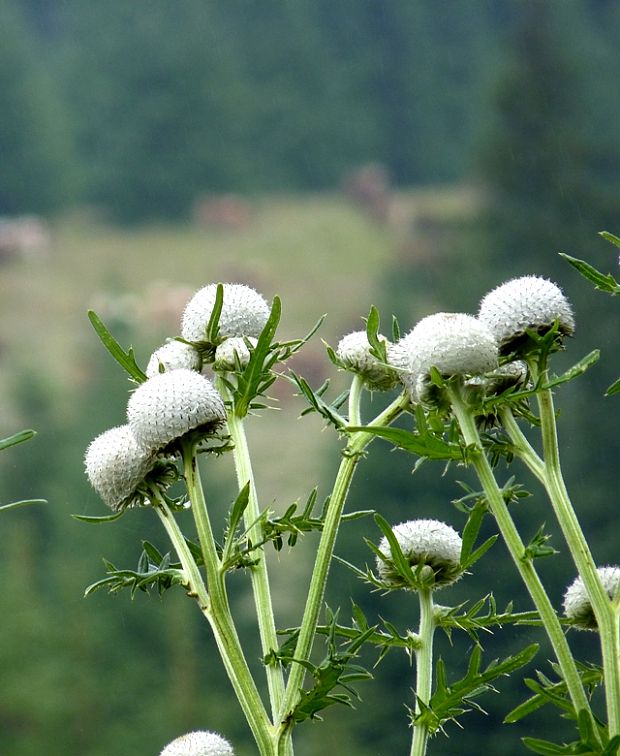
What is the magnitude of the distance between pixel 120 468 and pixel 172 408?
133 mm

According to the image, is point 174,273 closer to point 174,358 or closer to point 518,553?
point 174,358

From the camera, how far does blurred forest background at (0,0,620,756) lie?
2408 centimetres

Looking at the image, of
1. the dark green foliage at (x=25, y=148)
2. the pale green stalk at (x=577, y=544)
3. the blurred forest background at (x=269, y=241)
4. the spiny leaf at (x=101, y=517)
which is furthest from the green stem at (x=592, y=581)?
the dark green foliage at (x=25, y=148)

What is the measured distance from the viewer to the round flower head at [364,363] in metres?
1.76

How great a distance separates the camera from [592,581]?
1.43 meters

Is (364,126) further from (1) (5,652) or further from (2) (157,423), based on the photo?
(2) (157,423)

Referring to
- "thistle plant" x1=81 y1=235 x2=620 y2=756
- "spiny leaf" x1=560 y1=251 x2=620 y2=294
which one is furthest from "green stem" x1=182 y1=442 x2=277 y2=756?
"spiny leaf" x1=560 y1=251 x2=620 y2=294

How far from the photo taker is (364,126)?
53.1 meters

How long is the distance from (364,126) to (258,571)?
2071 inches

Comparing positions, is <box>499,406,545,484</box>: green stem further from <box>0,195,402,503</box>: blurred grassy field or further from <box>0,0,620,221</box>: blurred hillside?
<box>0,0,620,221</box>: blurred hillside

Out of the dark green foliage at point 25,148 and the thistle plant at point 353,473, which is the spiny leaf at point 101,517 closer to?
the thistle plant at point 353,473

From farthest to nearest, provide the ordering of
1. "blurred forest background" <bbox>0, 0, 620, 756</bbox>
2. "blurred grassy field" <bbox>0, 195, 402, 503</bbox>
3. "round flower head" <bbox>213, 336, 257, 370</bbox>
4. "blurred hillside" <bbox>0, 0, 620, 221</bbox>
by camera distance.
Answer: "blurred hillside" <bbox>0, 0, 620, 221</bbox>, "blurred grassy field" <bbox>0, 195, 402, 503</bbox>, "blurred forest background" <bbox>0, 0, 620, 756</bbox>, "round flower head" <bbox>213, 336, 257, 370</bbox>

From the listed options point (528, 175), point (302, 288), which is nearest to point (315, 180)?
point (302, 288)

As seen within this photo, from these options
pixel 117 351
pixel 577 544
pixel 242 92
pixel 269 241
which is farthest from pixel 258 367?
pixel 242 92
